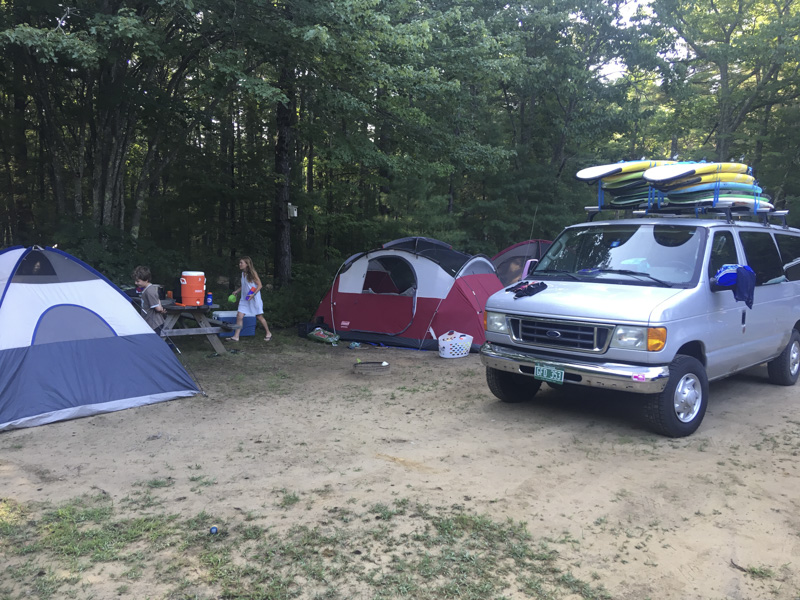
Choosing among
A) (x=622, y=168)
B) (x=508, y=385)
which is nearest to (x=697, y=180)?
(x=622, y=168)

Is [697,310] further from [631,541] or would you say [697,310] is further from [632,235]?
[631,541]

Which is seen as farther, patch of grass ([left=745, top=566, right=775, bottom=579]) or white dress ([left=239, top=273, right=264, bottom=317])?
white dress ([left=239, top=273, right=264, bottom=317])

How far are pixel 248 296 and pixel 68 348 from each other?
13.8 ft

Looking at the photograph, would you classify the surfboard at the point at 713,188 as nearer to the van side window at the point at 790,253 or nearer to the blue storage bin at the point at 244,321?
the van side window at the point at 790,253

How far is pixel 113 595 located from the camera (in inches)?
108

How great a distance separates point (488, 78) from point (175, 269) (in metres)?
7.75

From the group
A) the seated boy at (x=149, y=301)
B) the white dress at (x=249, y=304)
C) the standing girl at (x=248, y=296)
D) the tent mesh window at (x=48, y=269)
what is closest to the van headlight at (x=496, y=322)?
the tent mesh window at (x=48, y=269)

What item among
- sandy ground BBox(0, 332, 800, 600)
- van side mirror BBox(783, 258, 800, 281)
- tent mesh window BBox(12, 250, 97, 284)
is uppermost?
tent mesh window BBox(12, 250, 97, 284)

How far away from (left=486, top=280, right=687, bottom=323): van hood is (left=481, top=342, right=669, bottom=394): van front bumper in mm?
396

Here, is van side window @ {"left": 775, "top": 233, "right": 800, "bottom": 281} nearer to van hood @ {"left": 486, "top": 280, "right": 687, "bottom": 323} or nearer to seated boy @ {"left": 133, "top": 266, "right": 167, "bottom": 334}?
van hood @ {"left": 486, "top": 280, "right": 687, "bottom": 323}

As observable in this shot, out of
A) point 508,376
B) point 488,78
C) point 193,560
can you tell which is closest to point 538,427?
point 508,376

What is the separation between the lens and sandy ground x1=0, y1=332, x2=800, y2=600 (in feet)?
10.5

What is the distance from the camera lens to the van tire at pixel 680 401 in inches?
190

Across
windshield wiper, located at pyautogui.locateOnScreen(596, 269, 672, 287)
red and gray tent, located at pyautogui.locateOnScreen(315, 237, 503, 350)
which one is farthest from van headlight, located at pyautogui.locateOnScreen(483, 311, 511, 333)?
red and gray tent, located at pyautogui.locateOnScreen(315, 237, 503, 350)
